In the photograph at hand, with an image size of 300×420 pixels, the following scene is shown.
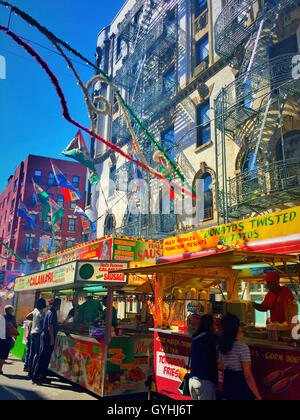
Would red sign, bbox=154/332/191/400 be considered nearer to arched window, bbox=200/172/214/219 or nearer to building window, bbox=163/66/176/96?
arched window, bbox=200/172/214/219

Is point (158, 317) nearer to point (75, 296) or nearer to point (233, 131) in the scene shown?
point (75, 296)

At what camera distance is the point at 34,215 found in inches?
1986

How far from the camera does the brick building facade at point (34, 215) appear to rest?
48.7m

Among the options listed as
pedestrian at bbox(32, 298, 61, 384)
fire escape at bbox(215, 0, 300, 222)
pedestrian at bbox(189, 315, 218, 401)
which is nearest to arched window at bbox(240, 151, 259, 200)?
fire escape at bbox(215, 0, 300, 222)

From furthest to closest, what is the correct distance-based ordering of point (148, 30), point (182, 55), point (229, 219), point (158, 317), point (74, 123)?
1. point (148, 30)
2. point (182, 55)
3. point (229, 219)
4. point (74, 123)
5. point (158, 317)

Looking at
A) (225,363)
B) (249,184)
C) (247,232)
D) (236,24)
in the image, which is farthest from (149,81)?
(225,363)

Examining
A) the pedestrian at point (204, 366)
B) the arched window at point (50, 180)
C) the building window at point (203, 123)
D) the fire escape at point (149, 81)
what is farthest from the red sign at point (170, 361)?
the arched window at point (50, 180)

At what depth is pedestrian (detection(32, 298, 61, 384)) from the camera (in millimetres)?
9656

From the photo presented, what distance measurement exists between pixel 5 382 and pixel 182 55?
19636mm

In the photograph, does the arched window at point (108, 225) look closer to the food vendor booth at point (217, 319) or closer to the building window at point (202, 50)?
the building window at point (202, 50)

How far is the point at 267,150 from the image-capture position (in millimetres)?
13773

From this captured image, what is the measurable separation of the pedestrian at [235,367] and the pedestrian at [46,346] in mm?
6848

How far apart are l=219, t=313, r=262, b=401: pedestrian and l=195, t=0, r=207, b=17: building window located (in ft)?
69.5
